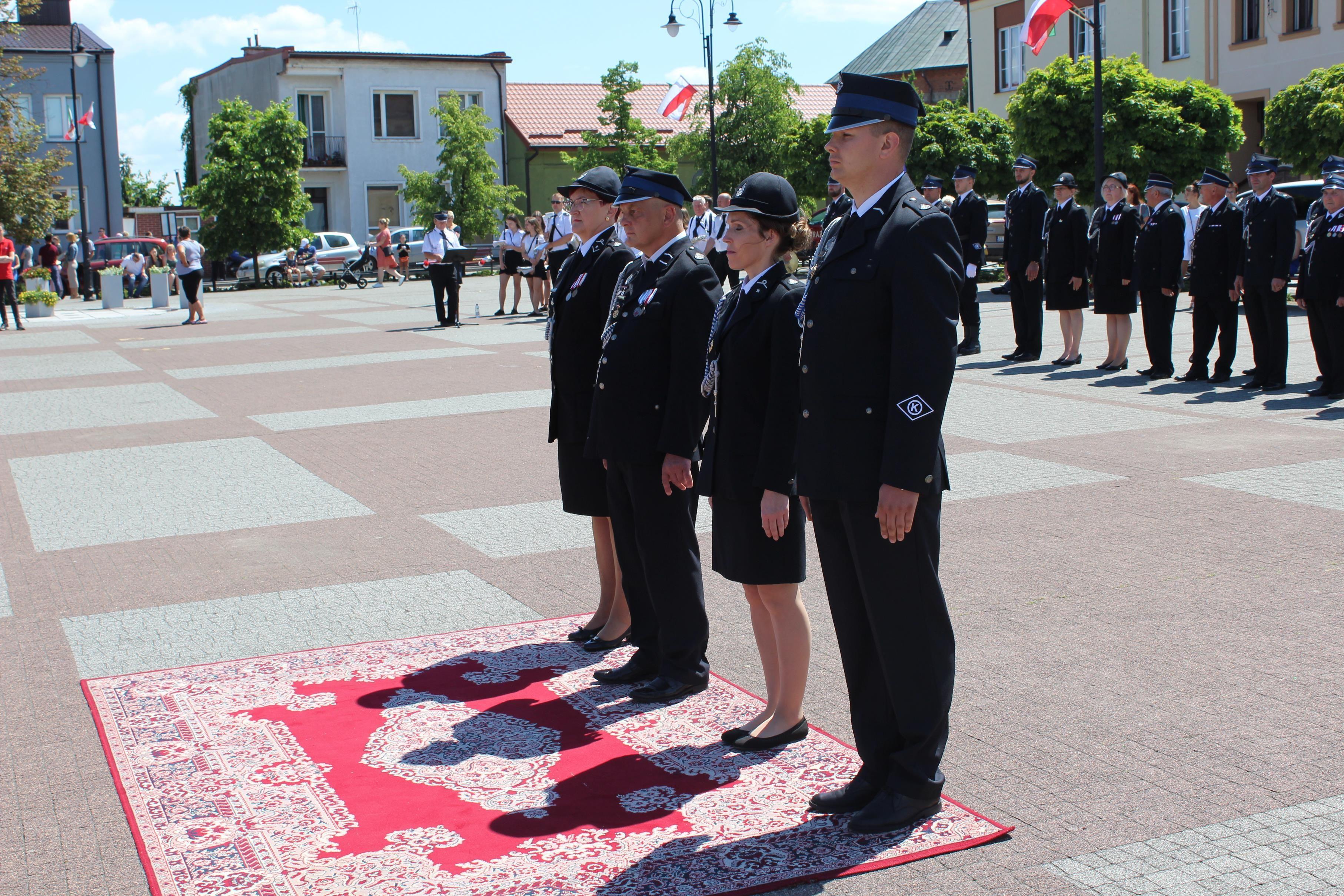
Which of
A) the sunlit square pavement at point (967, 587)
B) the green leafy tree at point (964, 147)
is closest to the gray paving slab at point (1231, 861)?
the sunlit square pavement at point (967, 587)

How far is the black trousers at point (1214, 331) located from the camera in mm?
13031

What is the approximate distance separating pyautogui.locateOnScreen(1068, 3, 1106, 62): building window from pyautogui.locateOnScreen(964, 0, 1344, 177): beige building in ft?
0.12

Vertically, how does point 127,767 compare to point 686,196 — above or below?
below

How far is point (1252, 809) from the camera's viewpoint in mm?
3809

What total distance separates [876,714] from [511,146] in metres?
55.9

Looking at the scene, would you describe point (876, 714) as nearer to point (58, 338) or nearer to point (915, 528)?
point (915, 528)

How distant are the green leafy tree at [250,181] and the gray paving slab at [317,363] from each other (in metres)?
23.5

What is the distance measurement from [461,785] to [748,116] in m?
44.9

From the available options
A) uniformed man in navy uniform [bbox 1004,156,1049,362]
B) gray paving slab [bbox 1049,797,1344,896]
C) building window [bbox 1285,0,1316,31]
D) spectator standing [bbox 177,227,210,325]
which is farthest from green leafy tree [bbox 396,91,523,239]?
gray paving slab [bbox 1049,797,1344,896]

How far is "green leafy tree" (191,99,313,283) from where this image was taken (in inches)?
1561

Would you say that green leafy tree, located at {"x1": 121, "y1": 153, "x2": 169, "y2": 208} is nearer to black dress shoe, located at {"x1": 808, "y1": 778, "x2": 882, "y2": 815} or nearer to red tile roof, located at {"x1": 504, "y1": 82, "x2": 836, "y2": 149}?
red tile roof, located at {"x1": 504, "y1": 82, "x2": 836, "y2": 149}

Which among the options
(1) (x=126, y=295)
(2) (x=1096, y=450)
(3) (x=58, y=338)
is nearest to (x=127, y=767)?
(2) (x=1096, y=450)

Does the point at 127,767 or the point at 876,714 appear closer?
the point at 876,714

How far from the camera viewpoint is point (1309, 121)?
1088 inches
